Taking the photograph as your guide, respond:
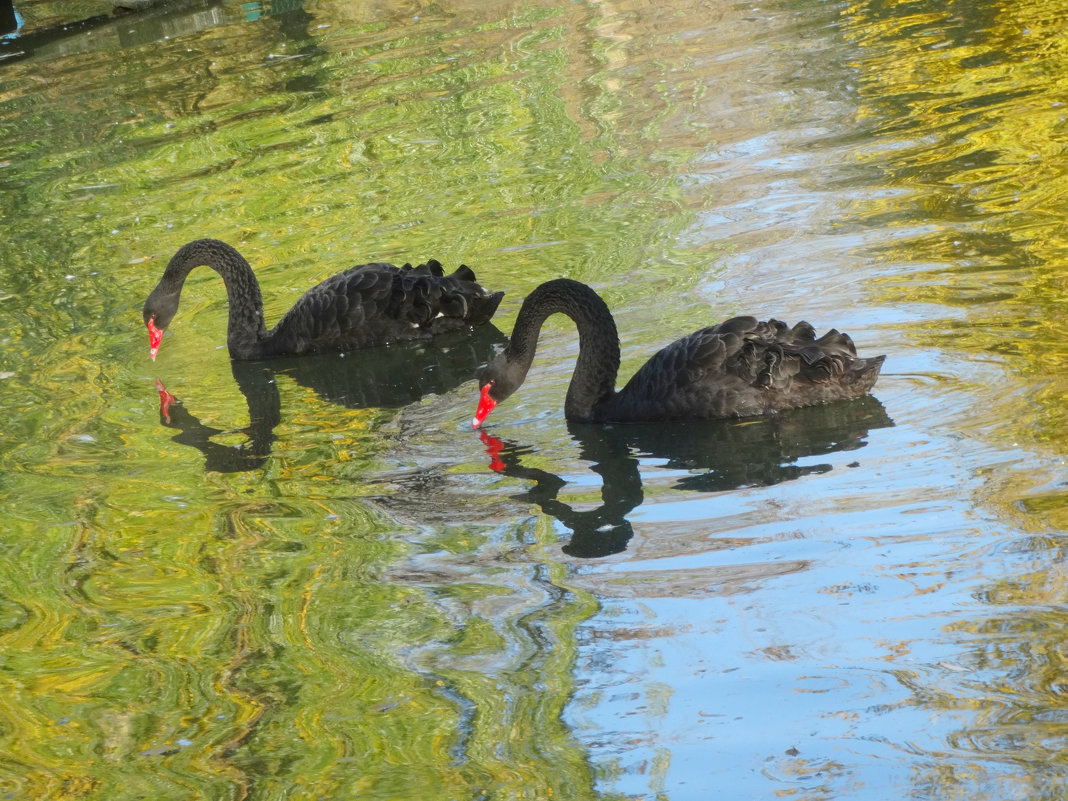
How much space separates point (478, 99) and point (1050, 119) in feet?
17.9

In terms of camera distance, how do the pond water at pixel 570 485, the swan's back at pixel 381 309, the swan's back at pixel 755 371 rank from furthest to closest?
the swan's back at pixel 381 309, the swan's back at pixel 755 371, the pond water at pixel 570 485

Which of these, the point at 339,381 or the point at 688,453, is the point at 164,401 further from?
the point at 688,453

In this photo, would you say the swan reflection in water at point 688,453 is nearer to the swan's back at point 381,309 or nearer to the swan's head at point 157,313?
the swan's back at point 381,309

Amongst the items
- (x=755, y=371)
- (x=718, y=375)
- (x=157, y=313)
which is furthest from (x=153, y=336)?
(x=755, y=371)

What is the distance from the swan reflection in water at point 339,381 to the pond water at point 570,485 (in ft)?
0.10

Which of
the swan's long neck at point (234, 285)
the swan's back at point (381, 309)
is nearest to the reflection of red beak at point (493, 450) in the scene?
the swan's back at point (381, 309)

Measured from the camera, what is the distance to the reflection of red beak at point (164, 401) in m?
6.91

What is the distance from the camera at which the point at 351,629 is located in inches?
180

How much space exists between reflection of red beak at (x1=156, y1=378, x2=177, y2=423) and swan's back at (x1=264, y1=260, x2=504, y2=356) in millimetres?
683

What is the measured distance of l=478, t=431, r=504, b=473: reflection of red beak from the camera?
5.76 m

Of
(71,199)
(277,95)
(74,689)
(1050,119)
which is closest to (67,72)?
(277,95)

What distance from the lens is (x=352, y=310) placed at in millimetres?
7586

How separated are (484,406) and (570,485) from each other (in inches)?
30.1

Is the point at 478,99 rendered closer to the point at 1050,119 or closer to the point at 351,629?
the point at 1050,119
